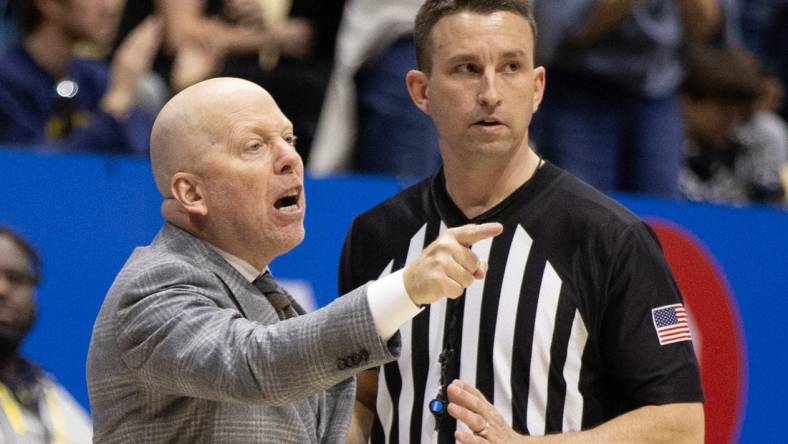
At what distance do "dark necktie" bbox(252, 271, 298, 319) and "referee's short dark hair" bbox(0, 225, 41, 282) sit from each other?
2.14m

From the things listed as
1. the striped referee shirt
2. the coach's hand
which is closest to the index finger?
the coach's hand

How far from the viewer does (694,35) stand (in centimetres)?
661

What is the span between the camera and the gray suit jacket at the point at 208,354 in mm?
2443

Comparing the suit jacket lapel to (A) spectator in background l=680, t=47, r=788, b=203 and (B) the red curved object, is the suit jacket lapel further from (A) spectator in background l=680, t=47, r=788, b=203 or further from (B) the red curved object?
(A) spectator in background l=680, t=47, r=788, b=203

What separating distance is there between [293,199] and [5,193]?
90.9 inches

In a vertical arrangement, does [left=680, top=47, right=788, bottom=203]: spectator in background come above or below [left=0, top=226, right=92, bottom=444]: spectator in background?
above

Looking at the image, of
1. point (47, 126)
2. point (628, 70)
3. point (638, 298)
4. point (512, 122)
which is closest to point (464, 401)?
point (638, 298)

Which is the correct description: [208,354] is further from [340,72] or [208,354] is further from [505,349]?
[340,72]

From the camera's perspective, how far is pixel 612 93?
6074mm

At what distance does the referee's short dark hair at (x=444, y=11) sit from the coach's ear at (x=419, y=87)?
21mm

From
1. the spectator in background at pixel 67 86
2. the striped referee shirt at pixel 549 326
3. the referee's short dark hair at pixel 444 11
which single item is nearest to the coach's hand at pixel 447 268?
the striped referee shirt at pixel 549 326

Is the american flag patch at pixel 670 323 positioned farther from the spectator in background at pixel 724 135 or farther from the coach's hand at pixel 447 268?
the spectator in background at pixel 724 135

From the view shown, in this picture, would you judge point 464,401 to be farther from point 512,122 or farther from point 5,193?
point 5,193

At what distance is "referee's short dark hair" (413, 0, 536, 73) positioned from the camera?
10.9ft
